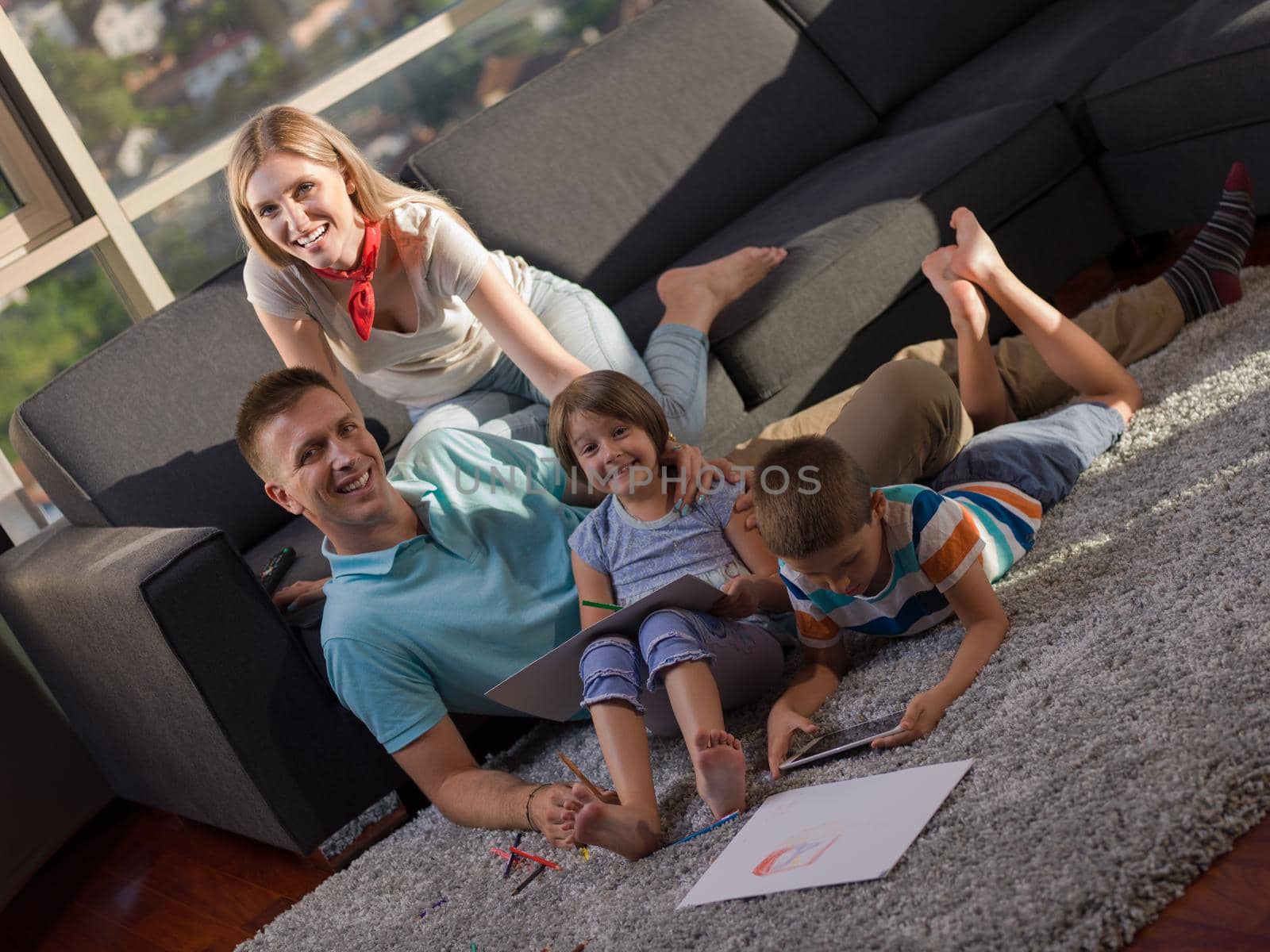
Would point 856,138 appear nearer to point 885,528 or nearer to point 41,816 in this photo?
point 885,528

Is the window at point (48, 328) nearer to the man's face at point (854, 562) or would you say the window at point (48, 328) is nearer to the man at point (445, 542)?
the man at point (445, 542)

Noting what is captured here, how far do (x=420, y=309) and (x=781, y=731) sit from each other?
1.01 metres

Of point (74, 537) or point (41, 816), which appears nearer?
point (74, 537)

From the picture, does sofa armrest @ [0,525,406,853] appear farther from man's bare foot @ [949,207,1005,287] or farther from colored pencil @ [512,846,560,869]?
man's bare foot @ [949,207,1005,287]

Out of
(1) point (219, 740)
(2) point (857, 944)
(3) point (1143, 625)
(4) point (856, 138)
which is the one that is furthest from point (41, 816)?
(4) point (856, 138)

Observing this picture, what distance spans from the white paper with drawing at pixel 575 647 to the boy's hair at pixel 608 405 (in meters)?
0.24

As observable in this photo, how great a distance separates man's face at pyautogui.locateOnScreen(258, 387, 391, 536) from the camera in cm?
165

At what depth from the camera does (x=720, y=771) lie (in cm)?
133

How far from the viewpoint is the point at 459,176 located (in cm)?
254

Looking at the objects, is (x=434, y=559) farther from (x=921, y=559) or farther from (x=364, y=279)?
(x=921, y=559)

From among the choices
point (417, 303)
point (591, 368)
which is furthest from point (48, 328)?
point (591, 368)

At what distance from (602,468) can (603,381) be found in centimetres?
12

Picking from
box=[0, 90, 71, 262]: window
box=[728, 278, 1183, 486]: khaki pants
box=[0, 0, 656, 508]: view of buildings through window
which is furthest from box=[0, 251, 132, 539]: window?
box=[728, 278, 1183, 486]: khaki pants

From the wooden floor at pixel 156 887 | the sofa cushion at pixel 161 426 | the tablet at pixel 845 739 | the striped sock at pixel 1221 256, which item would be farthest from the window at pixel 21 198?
the striped sock at pixel 1221 256
